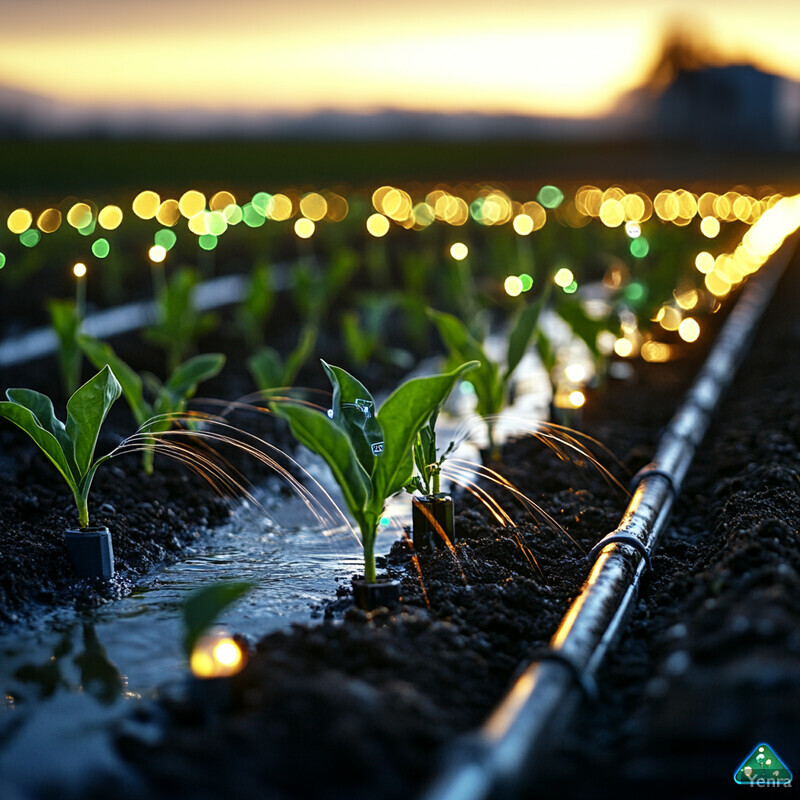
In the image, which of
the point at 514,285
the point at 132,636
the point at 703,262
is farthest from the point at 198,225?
the point at 132,636

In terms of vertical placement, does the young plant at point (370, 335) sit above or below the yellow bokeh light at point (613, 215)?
below

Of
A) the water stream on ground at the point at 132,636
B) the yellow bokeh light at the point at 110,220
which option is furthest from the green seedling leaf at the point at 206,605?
the yellow bokeh light at the point at 110,220

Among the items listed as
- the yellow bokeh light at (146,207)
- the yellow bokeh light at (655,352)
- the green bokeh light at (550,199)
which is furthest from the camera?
the green bokeh light at (550,199)

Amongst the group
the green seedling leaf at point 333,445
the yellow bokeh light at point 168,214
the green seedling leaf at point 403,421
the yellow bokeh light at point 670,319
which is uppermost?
the yellow bokeh light at point 168,214

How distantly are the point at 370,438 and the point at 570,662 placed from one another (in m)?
0.81

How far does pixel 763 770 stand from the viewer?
5.85 feet

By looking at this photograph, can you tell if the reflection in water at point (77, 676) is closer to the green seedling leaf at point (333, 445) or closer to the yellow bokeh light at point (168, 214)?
the green seedling leaf at point (333, 445)

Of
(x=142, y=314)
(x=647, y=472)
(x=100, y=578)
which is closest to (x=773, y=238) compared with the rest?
(x=142, y=314)

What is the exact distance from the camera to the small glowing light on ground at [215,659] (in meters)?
1.94

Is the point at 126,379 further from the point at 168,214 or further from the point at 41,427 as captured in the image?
the point at 168,214

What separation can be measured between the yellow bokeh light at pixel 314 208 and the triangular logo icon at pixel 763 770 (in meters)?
16.8

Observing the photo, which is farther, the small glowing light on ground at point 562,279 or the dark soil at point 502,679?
the small glowing light on ground at point 562,279

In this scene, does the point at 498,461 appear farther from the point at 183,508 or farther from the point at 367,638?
the point at 367,638

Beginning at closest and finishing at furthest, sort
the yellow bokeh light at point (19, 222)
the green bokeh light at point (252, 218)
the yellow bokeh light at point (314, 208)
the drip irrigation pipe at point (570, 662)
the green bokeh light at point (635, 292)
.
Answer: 1. the drip irrigation pipe at point (570, 662)
2. the green bokeh light at point (635, 292)
3. the yellow bokeh light at point (19, 222)
4. the green bokeh light at point (252, 218)
5. the yellow bokeh light at point (314, 208)
